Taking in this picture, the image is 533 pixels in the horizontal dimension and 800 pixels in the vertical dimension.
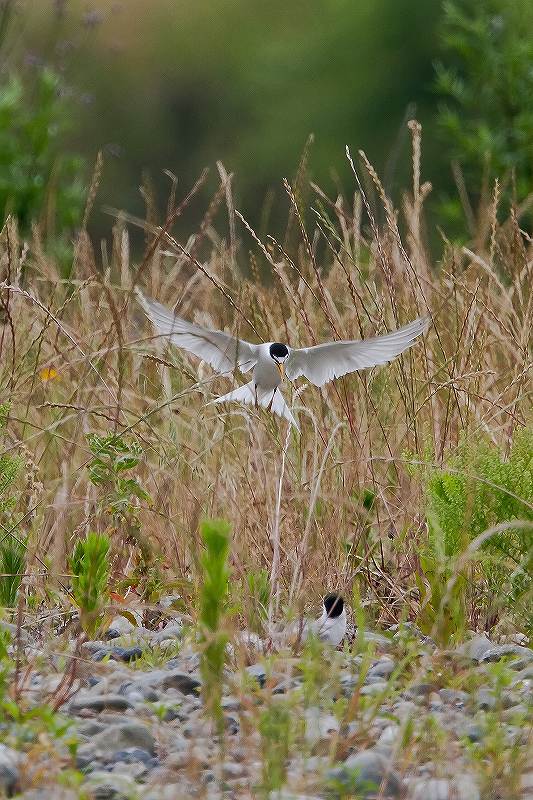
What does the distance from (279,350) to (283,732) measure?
1658 mm

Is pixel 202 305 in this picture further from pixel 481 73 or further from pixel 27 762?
pixel 481 73

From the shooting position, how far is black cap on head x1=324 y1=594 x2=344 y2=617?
2.80 metres

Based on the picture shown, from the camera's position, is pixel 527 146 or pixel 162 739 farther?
pixel 527 146

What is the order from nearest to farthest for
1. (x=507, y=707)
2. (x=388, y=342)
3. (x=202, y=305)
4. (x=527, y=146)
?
(x=507, y=707), (x=388, y=342), (x=202, y=305), (x=527, y=146)

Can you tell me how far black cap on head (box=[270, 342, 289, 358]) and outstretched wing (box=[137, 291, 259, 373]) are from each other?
0.30 ft

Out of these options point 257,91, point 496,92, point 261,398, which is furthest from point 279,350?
point 257,91

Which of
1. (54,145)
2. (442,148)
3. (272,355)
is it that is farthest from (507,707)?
(442,148)

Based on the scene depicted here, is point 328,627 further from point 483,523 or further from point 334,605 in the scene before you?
point 483,523

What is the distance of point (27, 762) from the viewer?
6.86ft

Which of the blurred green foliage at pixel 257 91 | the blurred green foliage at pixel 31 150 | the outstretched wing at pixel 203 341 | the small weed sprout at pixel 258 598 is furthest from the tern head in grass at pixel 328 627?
the blurred green foliage at pixel 257 91

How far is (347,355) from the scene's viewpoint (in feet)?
11.6

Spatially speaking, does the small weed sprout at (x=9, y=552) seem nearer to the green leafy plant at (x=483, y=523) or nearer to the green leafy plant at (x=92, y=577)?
the green leafy plant at (x=92, y=577)

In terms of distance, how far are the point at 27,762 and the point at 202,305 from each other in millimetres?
3499

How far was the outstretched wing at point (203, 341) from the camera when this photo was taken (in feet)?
11.7
